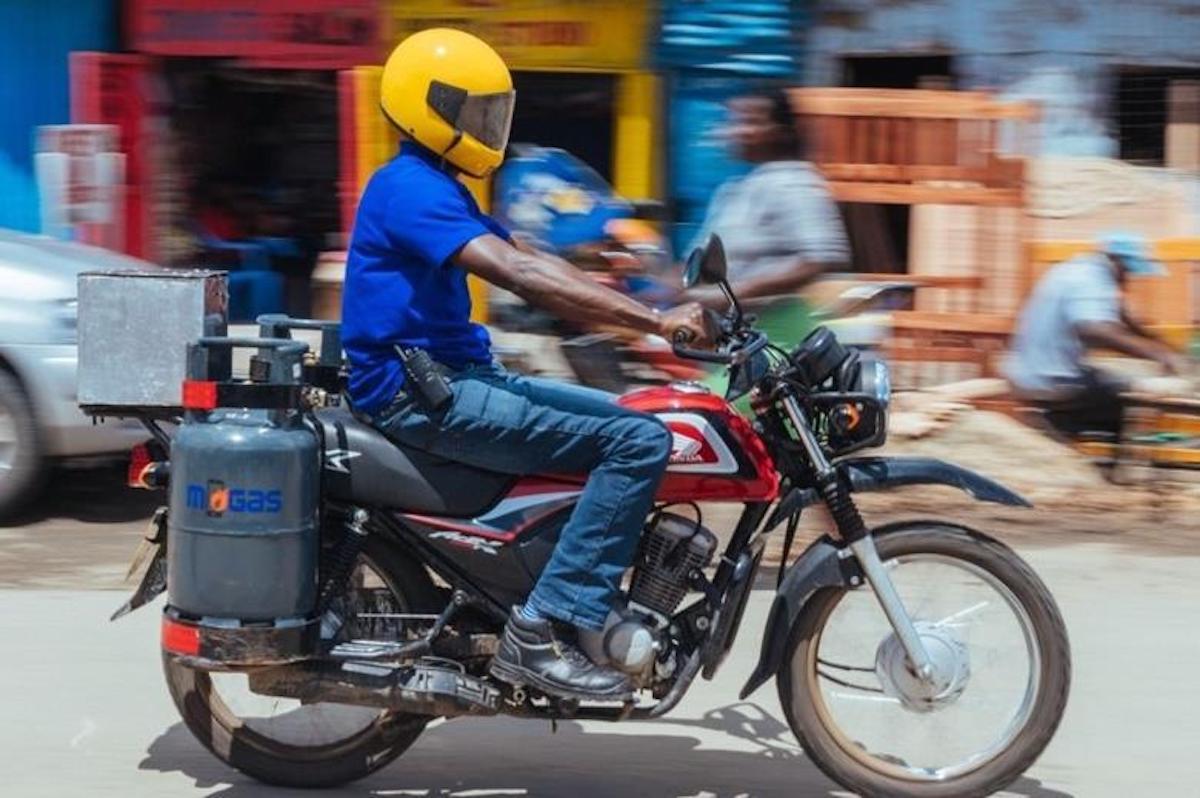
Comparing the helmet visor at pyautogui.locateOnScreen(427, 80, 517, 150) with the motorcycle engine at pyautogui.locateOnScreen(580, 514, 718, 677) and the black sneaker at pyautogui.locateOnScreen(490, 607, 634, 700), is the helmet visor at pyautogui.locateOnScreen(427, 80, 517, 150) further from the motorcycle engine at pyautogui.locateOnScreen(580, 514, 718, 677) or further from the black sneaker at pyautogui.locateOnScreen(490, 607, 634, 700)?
the black sneaker at pyautogui.locateOnScreen(490, 607, 634, 700)

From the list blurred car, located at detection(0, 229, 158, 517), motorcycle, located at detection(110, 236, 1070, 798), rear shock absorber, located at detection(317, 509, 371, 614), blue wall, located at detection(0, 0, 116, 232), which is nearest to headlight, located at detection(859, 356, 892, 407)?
motorcycle, located at detection(110, 236, 1070, 798)

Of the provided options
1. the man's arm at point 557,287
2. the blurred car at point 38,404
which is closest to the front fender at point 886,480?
the man's arm at point 557,287

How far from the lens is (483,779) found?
5.14 m

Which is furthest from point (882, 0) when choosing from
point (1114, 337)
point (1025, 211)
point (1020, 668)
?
point (1020, 668)

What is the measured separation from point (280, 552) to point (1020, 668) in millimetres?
1757

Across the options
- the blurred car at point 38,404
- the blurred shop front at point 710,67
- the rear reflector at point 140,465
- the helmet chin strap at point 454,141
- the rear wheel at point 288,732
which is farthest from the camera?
the blurred shop front at point 710,67

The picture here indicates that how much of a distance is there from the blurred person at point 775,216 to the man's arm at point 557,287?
2.58 meters

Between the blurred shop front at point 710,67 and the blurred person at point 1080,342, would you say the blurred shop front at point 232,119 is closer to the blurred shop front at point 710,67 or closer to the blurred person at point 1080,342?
the blurred shop front at point 710,67

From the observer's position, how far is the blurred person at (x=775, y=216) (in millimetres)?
7148

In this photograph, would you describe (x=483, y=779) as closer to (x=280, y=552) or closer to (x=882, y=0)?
(x=280, y=552)

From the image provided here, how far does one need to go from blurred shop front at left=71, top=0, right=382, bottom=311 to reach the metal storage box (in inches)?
278

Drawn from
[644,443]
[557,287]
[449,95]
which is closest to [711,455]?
[644,443]

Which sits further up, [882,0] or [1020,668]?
[882,0]

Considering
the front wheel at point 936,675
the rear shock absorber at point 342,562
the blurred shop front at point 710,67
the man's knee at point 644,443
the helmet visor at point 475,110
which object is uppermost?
the blurred shop front at point 710,67
